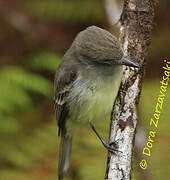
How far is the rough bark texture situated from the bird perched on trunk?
100 millimetres

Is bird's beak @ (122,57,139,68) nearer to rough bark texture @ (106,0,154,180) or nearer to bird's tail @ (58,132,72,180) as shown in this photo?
rough bark texture @ (106,0,154,180)

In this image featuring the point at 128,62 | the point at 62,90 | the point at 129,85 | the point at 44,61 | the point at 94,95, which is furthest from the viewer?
Answer: the point at 44,61

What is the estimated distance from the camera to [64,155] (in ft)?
14.8

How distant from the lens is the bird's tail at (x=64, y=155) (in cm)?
445

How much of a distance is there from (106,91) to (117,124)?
43cm

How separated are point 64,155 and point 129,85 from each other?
159cm

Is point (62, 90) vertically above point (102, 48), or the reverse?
point (102, 48)

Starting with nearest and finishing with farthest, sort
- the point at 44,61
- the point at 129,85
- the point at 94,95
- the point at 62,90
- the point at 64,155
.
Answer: the point at 129,85
the point at 94,95
the point at 62,90
the point at 64,155
the point at 44,61

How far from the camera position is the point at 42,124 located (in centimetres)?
564

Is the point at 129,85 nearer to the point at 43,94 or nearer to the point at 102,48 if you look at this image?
the point at 102,48

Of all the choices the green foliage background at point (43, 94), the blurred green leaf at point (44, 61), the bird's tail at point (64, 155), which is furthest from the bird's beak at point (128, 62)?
the blurred green leaf at point (44, 61)

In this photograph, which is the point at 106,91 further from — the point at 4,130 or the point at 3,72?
the point at 3,72

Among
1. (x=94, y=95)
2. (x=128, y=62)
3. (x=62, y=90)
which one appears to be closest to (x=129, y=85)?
(x=128, y=62)

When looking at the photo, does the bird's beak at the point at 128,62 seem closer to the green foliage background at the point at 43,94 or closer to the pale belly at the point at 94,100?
the pale belly at the point at 94,100
